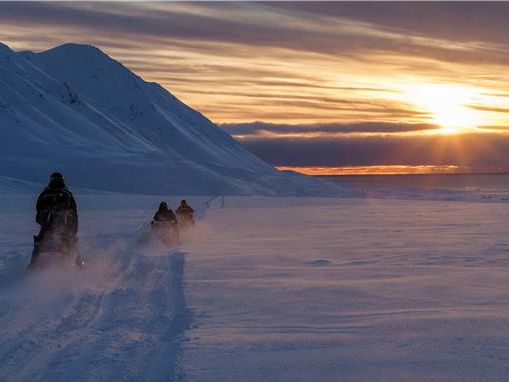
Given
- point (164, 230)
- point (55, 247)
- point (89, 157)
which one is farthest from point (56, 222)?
point (89, 157)

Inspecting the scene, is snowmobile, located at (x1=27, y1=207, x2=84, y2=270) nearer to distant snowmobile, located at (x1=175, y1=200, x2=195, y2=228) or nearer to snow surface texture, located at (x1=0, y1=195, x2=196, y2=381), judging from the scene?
snow surface texture, located at (x1=0, y1=195, x2=196, y2=381)

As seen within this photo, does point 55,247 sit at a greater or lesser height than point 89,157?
lesser

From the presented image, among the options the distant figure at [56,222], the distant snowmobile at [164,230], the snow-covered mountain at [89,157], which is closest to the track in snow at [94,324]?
the distant figure at [56,222]

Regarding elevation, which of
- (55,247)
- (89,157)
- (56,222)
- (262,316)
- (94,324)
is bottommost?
(94,324)

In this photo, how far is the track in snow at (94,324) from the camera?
647 cm

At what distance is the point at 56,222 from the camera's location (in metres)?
13.0

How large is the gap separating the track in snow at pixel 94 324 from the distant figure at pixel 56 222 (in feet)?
1.43

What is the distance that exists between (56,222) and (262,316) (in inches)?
209

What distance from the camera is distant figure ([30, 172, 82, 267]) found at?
1277 centimetres

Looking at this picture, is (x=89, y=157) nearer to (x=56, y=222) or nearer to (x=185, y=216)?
(x=185, y=216)

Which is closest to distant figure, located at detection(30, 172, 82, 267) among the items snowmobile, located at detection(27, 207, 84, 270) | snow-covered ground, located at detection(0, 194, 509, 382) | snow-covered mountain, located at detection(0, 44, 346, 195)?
snowmobile, located at detection(27, 207, 84, 270)

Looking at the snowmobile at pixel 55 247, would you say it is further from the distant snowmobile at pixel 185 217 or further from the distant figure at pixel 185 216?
the distant figure at pixel 185 216

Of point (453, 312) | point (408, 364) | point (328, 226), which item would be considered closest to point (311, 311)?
point (453, 312)

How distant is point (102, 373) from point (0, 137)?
138286 millimetres
